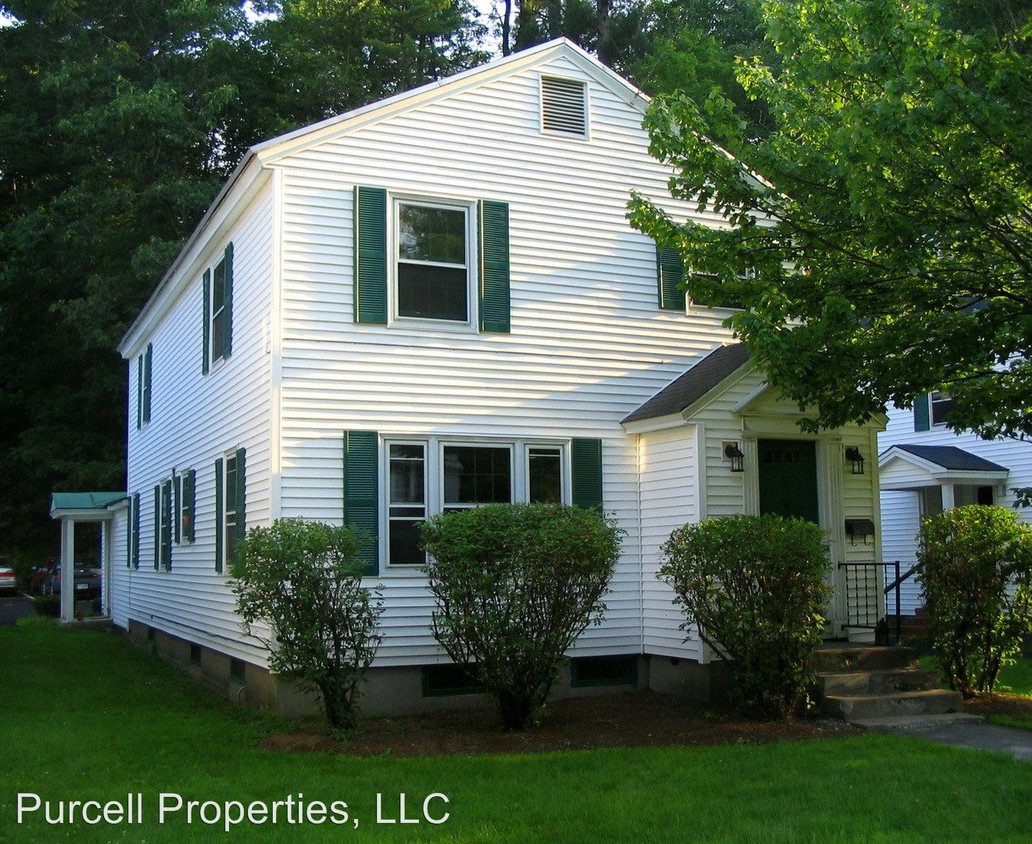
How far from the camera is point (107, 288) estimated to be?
87.1 ft

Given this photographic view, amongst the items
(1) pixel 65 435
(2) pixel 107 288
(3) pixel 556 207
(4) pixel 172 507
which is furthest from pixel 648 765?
(1) pixel 65 435

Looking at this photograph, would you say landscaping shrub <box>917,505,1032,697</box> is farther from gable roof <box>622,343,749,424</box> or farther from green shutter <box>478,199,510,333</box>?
green shutter <box>478,199,510,333</box>

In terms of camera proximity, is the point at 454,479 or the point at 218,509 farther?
the point at 218,509

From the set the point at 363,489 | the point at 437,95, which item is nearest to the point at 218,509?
the point at 363,489

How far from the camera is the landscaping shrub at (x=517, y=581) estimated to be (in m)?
9.73

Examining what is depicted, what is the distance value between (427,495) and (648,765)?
4268 mm

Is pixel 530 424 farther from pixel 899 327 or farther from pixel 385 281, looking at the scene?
pixel 899 327

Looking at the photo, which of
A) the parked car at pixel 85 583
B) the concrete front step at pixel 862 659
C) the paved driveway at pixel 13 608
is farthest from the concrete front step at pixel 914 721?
the parked car at pixel 85 583

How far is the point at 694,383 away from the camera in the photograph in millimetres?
12430

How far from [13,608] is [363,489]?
29663 mm

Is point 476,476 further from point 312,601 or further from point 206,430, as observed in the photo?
point 206,430

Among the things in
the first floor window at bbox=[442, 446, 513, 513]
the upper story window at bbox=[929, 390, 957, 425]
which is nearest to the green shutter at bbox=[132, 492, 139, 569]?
the first floor window at bbox=[442, 446, 513, 513]

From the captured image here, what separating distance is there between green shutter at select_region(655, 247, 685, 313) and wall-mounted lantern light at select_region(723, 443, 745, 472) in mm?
2203

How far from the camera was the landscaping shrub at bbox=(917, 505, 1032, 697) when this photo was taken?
11.1 meters
